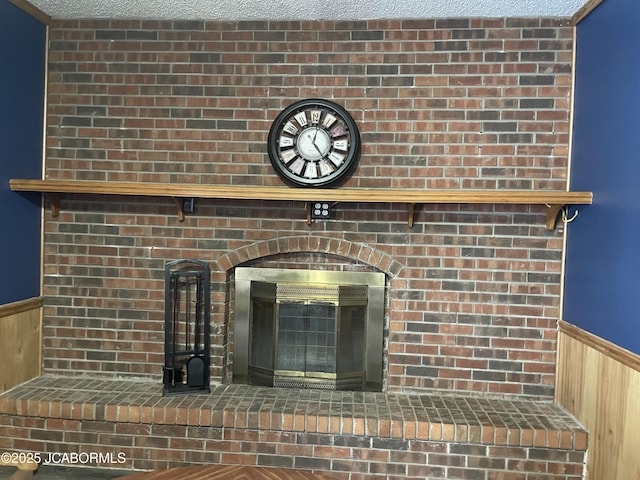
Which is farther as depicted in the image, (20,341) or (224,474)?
(20,341)

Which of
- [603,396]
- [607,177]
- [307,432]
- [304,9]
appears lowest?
[307,432]

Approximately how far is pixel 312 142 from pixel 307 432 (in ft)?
5.49

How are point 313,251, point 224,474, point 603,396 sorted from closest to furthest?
1. point 224,474
2. point 603,396
3. point 313,251

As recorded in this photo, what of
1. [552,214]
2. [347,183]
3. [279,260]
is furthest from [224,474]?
[552,214]

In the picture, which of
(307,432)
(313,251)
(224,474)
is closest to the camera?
(224,474)

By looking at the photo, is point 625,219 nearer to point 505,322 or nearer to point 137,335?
point 505,322

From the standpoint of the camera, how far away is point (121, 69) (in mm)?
2979

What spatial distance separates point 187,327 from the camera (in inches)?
118

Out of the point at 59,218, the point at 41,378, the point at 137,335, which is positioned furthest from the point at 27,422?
the point at 59,218

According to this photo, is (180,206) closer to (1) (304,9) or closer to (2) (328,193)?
(2) (328,193)

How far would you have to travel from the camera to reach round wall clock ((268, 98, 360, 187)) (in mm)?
2834

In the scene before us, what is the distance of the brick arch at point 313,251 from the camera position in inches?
114

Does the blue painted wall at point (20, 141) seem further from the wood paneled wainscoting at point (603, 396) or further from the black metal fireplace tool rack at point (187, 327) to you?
the wood paneled wainscoting at point (603, 396)

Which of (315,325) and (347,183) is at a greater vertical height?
(347,183)
